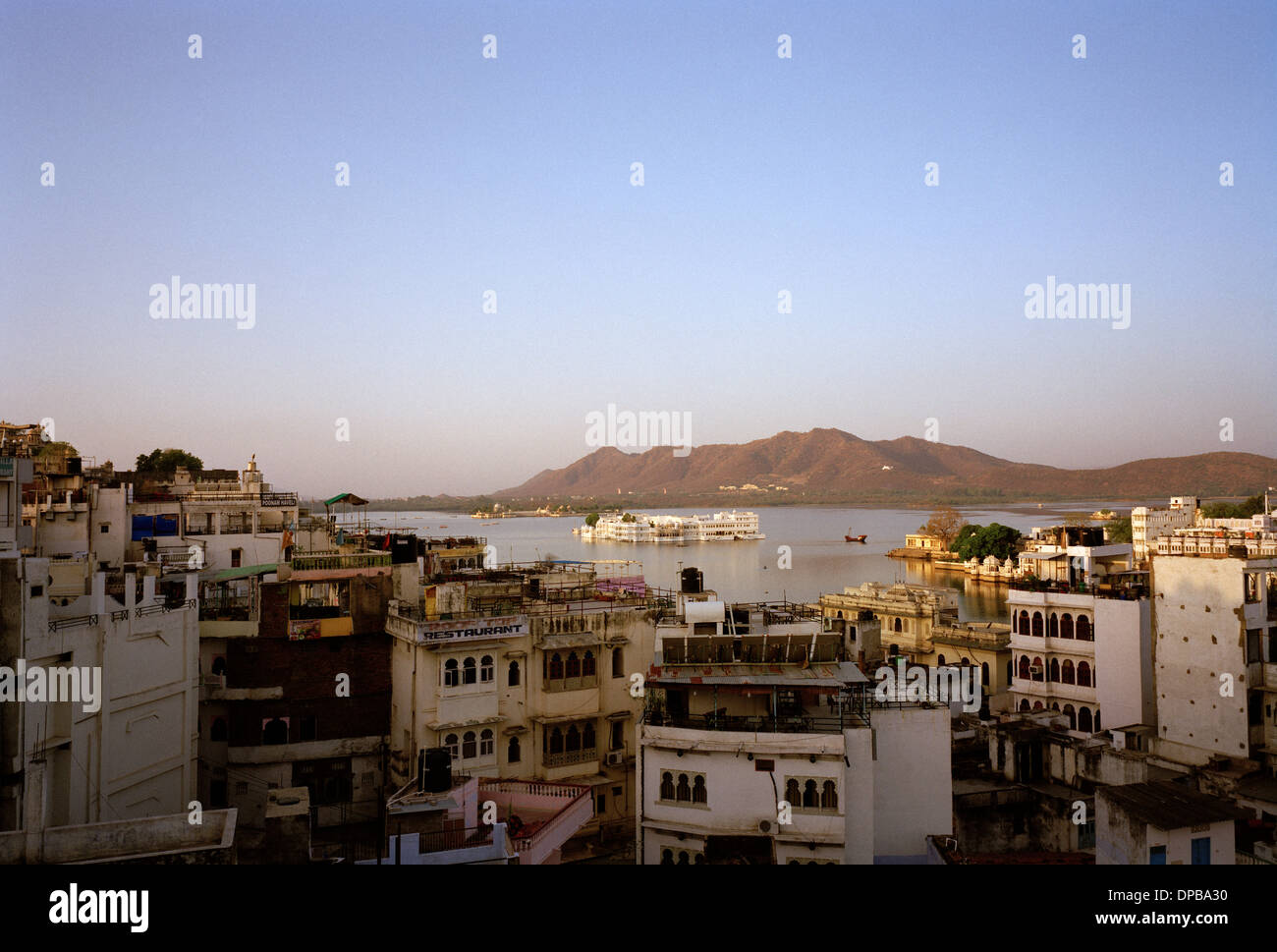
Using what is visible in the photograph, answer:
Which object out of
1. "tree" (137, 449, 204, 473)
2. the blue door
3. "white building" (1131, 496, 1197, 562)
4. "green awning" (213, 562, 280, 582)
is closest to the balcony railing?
"green awning" (213, 562, 280, 582)

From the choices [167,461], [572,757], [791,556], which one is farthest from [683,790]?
[791,556]

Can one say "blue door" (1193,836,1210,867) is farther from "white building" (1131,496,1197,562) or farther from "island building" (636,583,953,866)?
"white building" (1131,496,1197,562)

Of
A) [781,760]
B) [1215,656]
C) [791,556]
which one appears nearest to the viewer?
[781,760]

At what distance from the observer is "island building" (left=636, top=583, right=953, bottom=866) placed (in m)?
6.76

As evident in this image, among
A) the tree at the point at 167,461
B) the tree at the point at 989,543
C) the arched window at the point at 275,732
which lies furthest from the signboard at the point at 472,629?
the tree at the point at 989,543

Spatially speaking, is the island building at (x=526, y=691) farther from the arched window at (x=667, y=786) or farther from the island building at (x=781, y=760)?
the arched window at (x=667, y=786)

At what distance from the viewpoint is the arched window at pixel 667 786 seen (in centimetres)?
709

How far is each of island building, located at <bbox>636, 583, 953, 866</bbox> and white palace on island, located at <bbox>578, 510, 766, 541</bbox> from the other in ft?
221

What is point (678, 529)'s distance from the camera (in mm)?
75875

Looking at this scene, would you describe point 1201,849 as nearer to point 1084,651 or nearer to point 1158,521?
point 1084,651

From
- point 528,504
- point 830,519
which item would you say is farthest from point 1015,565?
point 528,504

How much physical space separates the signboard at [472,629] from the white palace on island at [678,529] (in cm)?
6560

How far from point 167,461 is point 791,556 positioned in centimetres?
4251
